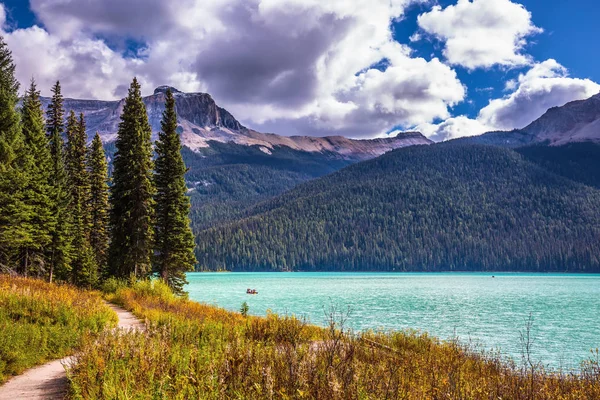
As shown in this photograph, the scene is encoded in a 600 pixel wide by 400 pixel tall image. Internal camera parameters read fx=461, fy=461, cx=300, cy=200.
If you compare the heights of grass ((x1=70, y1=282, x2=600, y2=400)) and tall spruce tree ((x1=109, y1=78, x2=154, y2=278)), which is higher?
tall spruce tree ((x1=109, y1=78, x2=154, y2=278))

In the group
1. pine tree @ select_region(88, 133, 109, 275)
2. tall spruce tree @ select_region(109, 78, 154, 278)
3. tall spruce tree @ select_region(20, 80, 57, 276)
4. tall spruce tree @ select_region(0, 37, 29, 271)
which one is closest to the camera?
tall spruce tree @ select_region(0, 37, 29, 271)

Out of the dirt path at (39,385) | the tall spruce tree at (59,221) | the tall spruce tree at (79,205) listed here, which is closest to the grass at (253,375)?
the dirt path at (39,385)

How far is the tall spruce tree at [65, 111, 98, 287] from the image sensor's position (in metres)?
41.8

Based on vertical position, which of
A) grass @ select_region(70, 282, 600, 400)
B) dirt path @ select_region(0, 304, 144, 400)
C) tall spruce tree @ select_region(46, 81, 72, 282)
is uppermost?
tall spruce tree @ select_region(46, 81, 72, 282)

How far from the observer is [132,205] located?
35.1 m

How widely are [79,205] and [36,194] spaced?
11407mm

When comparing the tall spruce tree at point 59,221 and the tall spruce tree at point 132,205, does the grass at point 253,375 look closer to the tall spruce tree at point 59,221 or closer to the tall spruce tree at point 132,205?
the tall spruce tree at point 132,205

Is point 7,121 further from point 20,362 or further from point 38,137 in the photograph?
point 20,362

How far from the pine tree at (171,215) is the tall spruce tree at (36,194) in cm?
805

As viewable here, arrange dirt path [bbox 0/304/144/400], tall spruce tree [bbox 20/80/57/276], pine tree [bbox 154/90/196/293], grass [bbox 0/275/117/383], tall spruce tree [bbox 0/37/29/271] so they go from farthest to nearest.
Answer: pine tree [bbox 154/90/196/293] → tall spruce tree [bbox 20/80/57/276] → tall spruce tree [bbox 0/37/29/271] → grass [bbox 0/275/117/383] → dirt path [bbox 0/304/144/400]

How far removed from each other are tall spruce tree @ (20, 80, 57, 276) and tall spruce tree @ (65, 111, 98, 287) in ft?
10.8

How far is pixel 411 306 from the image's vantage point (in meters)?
54.3

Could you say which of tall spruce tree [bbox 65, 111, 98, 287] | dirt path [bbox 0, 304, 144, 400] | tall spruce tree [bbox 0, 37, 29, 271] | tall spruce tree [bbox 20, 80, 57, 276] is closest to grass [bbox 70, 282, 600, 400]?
dirt path [bbox 0, 304, 144, 400]

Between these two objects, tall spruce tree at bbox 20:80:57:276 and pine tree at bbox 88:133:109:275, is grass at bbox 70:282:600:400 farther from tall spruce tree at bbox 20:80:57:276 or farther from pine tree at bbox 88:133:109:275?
pine tree at bbox 88:133:109:275
